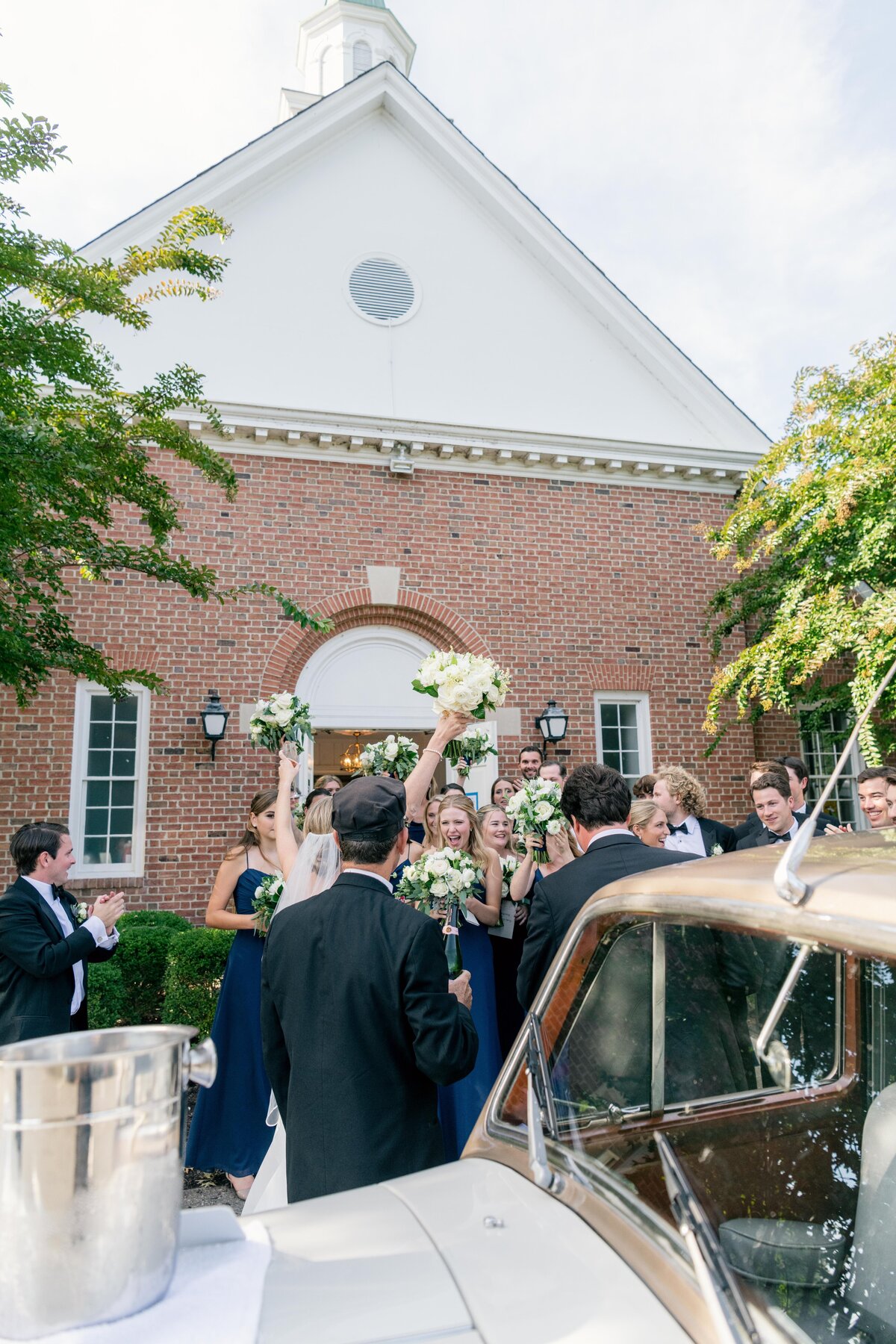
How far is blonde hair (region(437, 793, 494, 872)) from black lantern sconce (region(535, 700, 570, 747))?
5.35m

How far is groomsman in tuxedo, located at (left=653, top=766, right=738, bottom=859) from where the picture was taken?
233 inches

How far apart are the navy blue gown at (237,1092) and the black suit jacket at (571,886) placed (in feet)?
7.25

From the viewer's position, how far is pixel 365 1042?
8.54 ft

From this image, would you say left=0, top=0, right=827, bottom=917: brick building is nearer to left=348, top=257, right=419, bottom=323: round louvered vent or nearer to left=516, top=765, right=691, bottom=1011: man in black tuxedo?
left=348, top=257, right=419, bottom=323: round louvered vent

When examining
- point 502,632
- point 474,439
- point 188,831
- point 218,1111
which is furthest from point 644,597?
point 218,1111

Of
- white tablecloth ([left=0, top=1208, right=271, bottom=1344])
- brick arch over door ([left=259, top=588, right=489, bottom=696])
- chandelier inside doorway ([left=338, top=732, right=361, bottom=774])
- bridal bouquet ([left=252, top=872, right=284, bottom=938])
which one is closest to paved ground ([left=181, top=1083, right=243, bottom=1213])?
bridal bouquet ([left=252, top=872, right=284, bottom=938])

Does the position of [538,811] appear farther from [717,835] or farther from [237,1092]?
[717,835]

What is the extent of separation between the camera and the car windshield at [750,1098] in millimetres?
1276

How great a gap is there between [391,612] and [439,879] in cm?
690

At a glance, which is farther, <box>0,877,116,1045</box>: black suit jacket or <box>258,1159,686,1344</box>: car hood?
<box>0,877,116,1045</box>: black suit jacket

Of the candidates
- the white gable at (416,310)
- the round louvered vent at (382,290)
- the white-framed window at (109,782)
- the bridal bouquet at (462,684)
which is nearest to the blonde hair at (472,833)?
the bridal bouquet at (462,684)

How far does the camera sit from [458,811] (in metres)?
4.82

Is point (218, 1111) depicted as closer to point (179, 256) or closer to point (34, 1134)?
point (34, 1134)

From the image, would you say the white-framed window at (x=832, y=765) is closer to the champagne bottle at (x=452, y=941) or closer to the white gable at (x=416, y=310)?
the white gable at (x=416, y=310)
